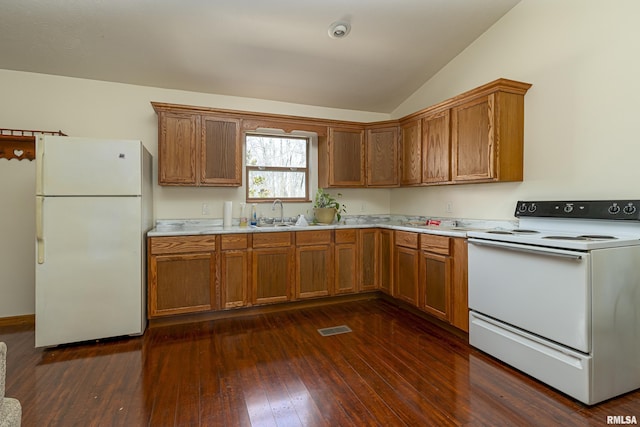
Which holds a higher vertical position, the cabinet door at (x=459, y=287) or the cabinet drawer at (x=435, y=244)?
the cabinet drawer at (x=435, y=244)

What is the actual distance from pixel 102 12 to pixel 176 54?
25.2 inches

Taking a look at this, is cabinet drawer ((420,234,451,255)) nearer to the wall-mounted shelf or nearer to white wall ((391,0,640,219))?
white wall ((391,0,640,219))

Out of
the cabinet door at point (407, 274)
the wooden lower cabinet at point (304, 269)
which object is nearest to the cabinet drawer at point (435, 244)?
the wooden lower cabinet at point (304, 269)

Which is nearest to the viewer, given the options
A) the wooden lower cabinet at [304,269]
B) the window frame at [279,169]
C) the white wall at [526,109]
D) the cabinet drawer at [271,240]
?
the white wall at [526,109]

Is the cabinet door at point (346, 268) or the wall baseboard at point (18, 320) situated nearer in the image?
the wall baseboard at point (18, 320)

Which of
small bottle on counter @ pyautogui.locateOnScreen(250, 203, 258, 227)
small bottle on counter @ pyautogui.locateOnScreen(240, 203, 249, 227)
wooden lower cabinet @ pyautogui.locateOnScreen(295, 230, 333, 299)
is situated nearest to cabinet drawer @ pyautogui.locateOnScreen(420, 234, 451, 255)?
wooden lower cabinet @ pyautogui.locateOnScreen(295, 230, 333, 299)

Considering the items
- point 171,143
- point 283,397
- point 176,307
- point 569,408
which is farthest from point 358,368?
point 171,143

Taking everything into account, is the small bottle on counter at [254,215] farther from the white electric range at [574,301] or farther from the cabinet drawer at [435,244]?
the white electric range at [574,301]

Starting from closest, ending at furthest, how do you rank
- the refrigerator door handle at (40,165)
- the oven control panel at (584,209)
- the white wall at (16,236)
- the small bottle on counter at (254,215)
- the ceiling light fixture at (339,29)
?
the oven control panel at (584,209), the refrigerator door handle at (40,165), the ceiling light fixture at (339,29), the white wall at (16,236), the small bottle on counter at (254,215)

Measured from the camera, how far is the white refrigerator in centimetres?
258

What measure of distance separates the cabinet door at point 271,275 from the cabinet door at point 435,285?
1.37 m

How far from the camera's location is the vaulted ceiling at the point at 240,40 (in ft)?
8.34

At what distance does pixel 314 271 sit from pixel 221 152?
5.37 ft

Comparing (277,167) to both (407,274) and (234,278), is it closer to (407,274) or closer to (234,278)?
(234,278)
